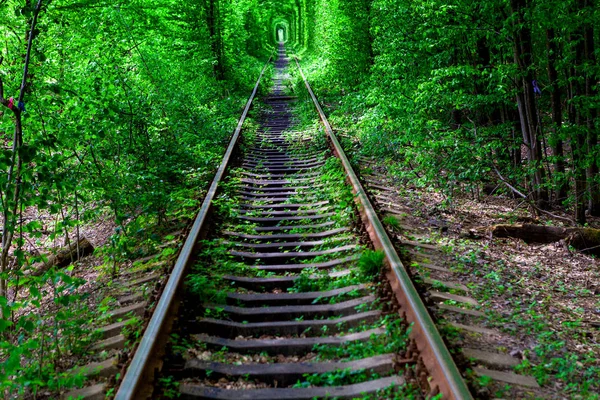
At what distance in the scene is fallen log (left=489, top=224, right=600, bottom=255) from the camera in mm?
5602

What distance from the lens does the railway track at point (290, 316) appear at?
9.14 ft

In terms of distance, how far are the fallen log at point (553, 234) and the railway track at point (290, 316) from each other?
5.79 feet

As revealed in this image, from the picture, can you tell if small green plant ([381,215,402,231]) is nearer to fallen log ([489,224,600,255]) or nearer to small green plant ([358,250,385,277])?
small green plant ([358,250,385,277])

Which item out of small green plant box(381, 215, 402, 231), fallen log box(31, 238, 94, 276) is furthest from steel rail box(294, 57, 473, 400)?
fallen log box(31, 238, 94, 276)

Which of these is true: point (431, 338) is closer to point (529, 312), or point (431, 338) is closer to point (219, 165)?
point (529, 312)

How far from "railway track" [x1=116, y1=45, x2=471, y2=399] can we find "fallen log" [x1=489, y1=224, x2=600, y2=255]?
1.76 m

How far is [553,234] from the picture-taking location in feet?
18.9

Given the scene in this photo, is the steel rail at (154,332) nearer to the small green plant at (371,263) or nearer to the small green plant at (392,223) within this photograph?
the small green plant at (371,263)

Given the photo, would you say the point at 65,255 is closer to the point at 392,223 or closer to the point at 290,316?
the point at 290,316

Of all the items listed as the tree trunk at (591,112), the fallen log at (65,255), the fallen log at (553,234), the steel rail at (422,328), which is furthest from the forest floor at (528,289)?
the fallen log at (65,255)

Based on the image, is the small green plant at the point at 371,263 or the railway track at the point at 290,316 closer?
the railway track at the point at 290,316

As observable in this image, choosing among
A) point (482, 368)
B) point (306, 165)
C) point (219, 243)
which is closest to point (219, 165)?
point (306, 165)

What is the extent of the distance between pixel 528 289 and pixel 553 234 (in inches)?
71.2

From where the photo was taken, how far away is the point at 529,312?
3.82 metres
